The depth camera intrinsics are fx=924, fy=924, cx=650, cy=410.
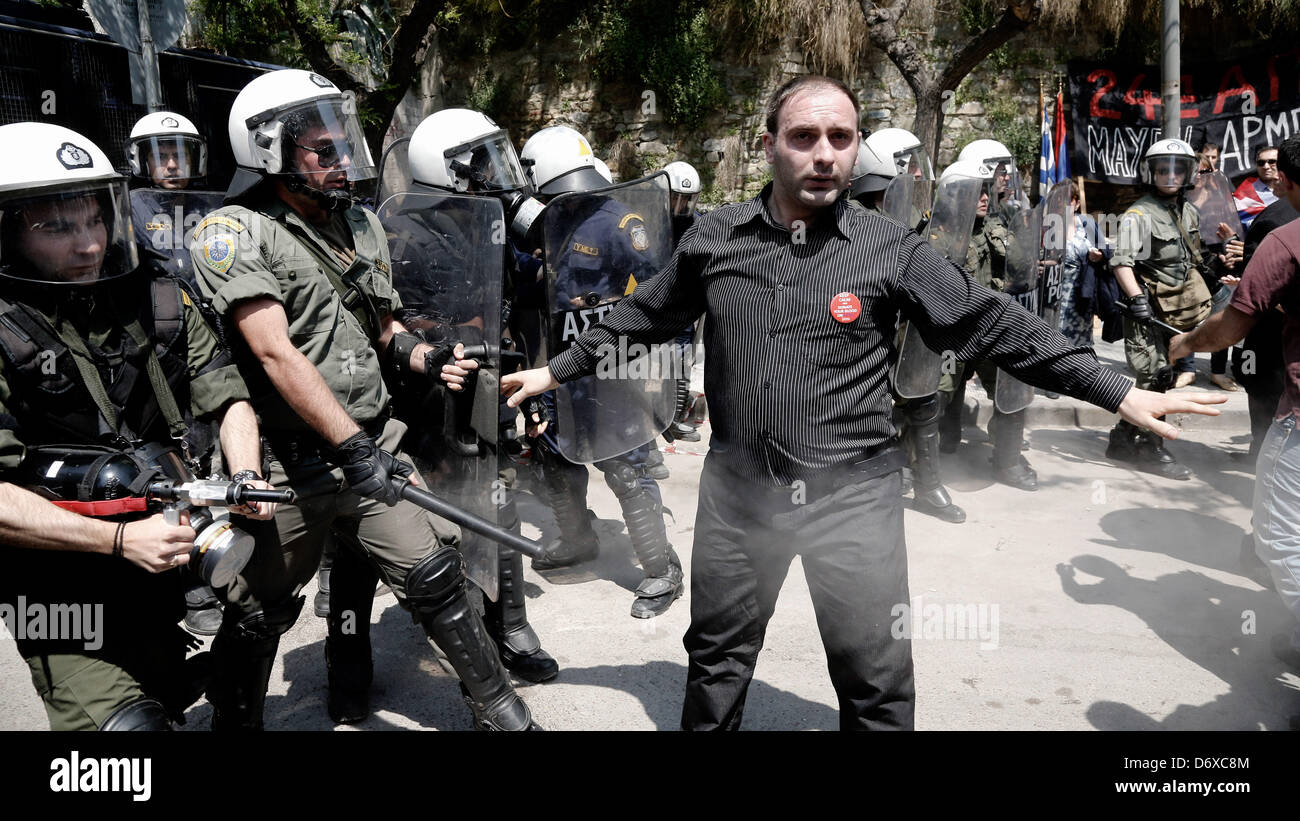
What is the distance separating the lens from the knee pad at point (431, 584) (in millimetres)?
2639

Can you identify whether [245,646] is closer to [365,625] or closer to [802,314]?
[365,625]

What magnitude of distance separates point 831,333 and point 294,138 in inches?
63.9

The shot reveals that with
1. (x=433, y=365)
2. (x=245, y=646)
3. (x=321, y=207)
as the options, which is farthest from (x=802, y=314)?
(x=245, y=646)

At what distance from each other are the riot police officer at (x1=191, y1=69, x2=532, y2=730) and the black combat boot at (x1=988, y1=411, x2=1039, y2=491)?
394 centimetres

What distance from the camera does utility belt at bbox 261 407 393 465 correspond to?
2619 millimetres

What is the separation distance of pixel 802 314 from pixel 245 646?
5.86ft

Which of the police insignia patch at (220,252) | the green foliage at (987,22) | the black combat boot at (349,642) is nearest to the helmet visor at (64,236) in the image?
the police insignia patch at (220,252)

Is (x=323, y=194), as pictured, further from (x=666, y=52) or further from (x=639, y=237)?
(x=666, y=52)

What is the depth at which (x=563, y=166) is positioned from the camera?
155 inches

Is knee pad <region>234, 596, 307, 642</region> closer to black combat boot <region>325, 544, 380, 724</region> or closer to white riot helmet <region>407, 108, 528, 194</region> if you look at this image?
black combat boot <region>325, 544, 380, 724</region>

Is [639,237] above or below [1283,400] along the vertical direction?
above

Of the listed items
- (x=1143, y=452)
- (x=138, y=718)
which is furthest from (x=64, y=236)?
(x=1143, y=452)

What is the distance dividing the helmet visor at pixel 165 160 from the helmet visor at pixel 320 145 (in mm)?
2553

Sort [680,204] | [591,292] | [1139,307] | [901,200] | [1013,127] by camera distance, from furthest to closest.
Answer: [1013,127] → [680,204] → [1139,307] → [901,200] → [591,292]
